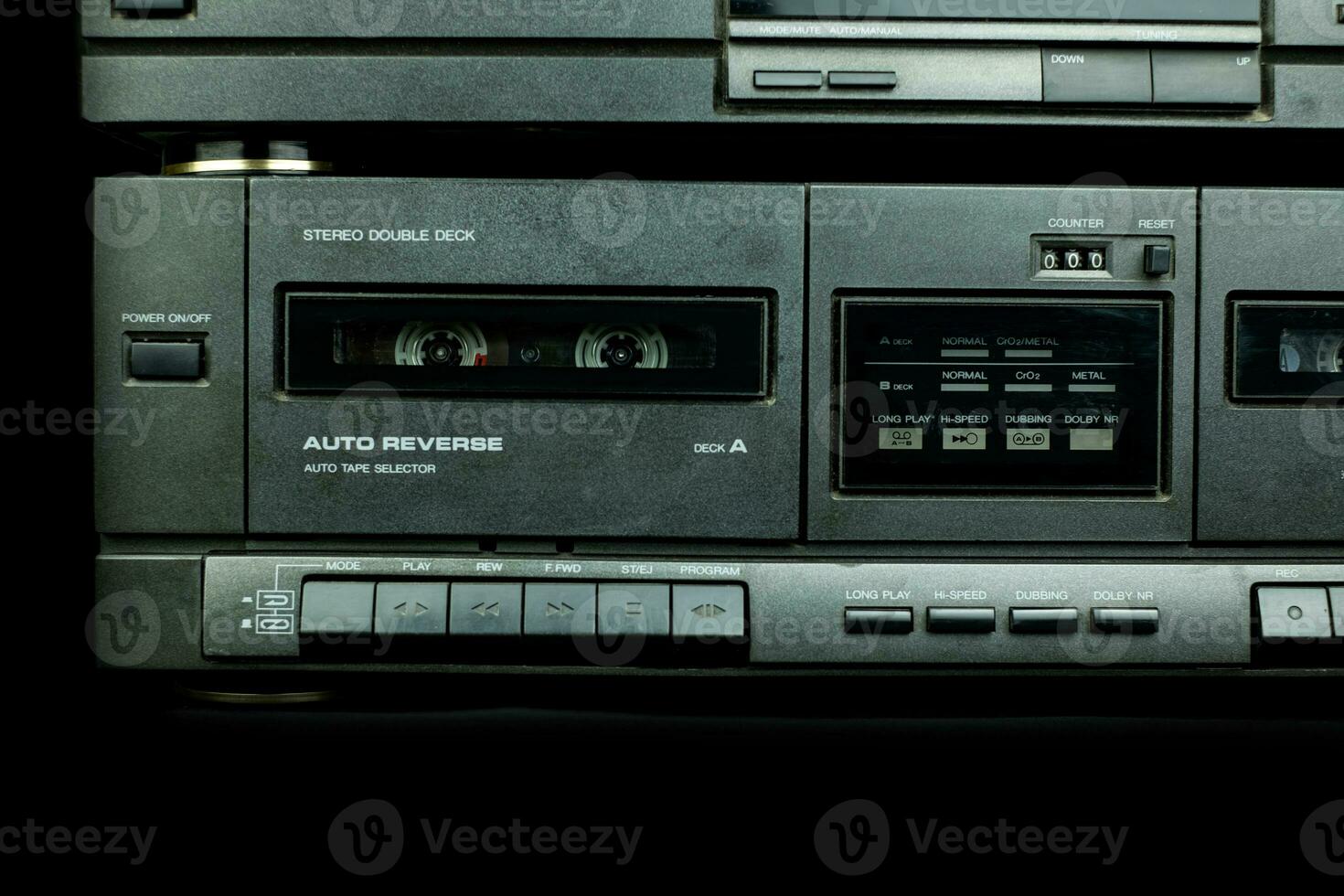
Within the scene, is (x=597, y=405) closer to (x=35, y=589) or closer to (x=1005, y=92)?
(x=1005, y=92)

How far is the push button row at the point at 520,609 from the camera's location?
0.72 metres

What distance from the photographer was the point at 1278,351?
0.74 metres

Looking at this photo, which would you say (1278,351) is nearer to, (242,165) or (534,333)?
(534,333)

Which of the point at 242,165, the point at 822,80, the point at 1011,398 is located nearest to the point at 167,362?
the point at 242,165

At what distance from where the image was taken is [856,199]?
0.74m

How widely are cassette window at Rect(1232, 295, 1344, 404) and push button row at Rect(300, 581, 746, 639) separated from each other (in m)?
0.41

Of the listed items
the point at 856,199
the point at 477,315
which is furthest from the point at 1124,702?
the point at 477,315

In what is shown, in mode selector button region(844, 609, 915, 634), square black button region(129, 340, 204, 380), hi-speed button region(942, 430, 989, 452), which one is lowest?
mode selector button region(844, 609, 915, 634)

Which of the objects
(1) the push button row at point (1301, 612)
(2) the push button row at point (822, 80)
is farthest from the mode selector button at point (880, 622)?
(2) the push button row at point (822, 80)

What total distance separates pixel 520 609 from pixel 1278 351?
589mm

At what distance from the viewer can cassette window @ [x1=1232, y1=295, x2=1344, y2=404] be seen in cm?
74

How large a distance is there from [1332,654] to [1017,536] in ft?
0.78

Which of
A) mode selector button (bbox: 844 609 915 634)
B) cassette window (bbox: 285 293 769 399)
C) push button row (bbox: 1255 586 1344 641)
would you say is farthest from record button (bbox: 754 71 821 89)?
push button row (bbox: 1255 586 1344 641)

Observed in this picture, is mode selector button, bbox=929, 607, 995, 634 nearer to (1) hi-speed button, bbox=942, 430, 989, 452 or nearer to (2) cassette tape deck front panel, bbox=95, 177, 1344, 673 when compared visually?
(2) cassette tape deck front panel, bbox=95, 177, 1344, 673
